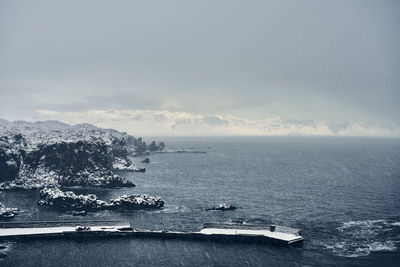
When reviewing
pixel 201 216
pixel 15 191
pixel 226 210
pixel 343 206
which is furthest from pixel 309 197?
pixel 15 191

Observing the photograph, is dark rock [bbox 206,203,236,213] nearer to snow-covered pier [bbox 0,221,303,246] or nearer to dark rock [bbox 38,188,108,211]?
snow-covered pier [bbox 0,221,303,246]

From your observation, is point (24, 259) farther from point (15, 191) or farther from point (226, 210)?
point (15, 191)

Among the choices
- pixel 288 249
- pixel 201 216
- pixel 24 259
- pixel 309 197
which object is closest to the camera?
pixel 24 259

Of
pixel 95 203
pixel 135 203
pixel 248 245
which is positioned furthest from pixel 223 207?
pixel 95 203

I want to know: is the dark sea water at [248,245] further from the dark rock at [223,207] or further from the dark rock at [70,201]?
the dark rock at [70,201]

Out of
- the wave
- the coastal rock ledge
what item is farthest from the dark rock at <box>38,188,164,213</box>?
the wave

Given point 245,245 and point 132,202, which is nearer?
point 245,245

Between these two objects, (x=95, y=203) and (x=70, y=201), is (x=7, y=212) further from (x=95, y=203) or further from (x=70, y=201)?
(x=95, y=203)
